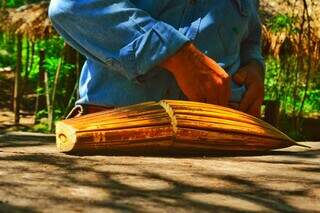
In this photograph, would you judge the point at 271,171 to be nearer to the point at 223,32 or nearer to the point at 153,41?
the point at 153,41

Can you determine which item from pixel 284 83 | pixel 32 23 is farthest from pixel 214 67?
pixel 284 83

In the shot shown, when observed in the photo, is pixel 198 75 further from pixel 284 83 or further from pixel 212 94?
pixel 284 83

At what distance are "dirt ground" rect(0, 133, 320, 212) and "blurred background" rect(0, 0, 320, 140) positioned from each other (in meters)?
5.08

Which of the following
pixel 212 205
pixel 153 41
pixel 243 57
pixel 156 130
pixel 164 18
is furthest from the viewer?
pixel 243 57

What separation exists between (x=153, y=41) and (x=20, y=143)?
1.19 feet

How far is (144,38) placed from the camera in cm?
139

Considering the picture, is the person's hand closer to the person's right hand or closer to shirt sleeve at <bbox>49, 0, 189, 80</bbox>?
the person's right hand

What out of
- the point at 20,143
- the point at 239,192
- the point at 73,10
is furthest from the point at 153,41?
the point at 239,192

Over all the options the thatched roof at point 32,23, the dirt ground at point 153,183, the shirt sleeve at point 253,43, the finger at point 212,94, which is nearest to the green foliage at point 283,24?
the thatched roof at point 32,23

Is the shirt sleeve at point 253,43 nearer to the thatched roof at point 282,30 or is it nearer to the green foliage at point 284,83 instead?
the thatched roof at point 282,30

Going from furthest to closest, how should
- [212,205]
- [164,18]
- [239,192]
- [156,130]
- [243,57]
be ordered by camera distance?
1. [243,57]
2. [164,18]
3. [156,130]
4. [239,192]
5. [212,205]

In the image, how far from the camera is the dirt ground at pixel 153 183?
0.78m

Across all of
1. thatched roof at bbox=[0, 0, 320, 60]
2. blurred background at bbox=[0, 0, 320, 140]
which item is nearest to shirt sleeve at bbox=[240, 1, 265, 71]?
blurred background at bbox=[0, 0, 320, 140]

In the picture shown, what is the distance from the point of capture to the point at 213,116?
1.34m
